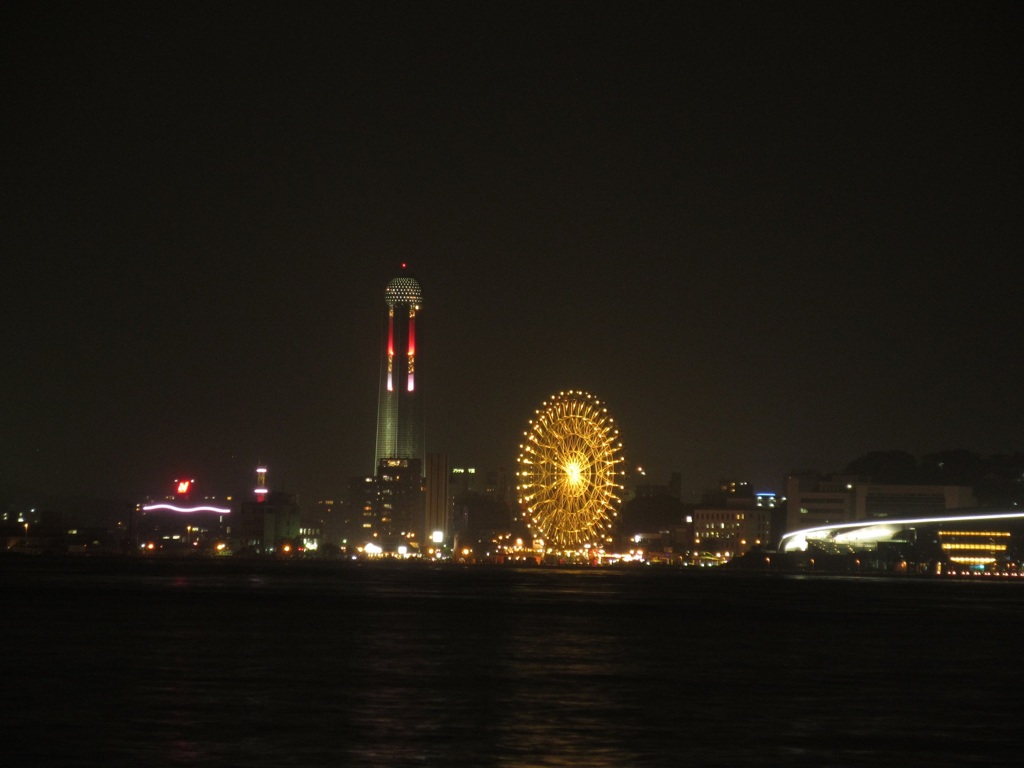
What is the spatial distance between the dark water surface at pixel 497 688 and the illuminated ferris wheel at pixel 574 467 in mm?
50013

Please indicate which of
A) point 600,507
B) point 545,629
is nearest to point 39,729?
point 545,629

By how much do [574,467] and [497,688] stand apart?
8642 cm

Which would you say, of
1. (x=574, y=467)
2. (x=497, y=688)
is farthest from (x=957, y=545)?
(x=497, y=688)

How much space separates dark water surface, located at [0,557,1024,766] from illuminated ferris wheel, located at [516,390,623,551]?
164 ft

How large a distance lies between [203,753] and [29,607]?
1787 inches

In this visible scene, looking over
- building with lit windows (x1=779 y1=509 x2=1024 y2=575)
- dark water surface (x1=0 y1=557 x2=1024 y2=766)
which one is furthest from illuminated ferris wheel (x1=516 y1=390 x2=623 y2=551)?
building with lit windows (x1=779 y1=509 x2=1024 y2=575)

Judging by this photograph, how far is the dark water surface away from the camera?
79.2 ft

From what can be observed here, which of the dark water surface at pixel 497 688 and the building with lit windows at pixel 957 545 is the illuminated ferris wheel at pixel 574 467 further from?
the building with lit windows at pixel 957 545

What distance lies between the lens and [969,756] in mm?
24453

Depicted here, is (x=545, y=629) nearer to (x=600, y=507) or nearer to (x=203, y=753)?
(x=203, y=753)

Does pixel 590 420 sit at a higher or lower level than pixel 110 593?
higher

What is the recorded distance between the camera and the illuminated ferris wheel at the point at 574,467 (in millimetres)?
118812

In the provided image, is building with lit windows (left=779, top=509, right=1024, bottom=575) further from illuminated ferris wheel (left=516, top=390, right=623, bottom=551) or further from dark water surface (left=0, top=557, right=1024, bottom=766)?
dark water surface (left=0, top=557, right=1024, bottom=766)

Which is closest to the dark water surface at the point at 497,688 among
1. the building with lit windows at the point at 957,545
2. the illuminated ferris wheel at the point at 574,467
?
the illuminated ferris wheel at the point at 574,467
